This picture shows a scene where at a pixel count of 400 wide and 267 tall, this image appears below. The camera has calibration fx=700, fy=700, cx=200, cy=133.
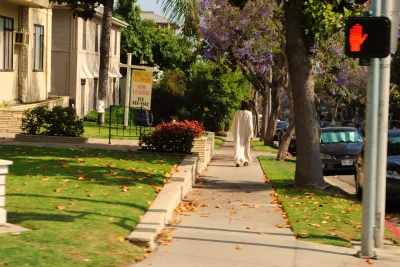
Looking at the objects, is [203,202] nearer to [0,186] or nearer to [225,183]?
[225,183]

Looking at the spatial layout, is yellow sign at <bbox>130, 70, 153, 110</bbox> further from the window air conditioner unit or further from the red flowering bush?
the red flowering bush

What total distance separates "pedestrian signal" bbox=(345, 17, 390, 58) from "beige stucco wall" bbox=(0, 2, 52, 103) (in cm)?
1941

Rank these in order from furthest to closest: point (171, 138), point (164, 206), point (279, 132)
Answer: point (279, 132) → point (171, 138) → point (164, 206)

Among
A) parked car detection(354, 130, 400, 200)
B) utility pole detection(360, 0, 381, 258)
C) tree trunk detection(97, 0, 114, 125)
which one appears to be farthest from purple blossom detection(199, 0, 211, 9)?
utility pole detection(360, 0, 381, 258)

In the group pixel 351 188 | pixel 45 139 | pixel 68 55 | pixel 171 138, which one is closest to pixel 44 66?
pixel 68 55

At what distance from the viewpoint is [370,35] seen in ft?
27.2

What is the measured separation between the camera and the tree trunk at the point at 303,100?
45.7 feet

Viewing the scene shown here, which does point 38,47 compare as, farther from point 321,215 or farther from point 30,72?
point 321,215

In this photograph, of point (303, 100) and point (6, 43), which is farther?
point (6, 43)

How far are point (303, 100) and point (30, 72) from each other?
17.2 meters

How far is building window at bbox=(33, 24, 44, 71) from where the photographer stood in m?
29.6

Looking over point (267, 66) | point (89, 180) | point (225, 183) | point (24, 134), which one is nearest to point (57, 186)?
point (89, 180)

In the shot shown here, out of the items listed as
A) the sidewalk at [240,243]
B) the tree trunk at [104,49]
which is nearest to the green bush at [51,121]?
the sidewalk at [240,243]

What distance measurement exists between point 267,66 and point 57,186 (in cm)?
2280
